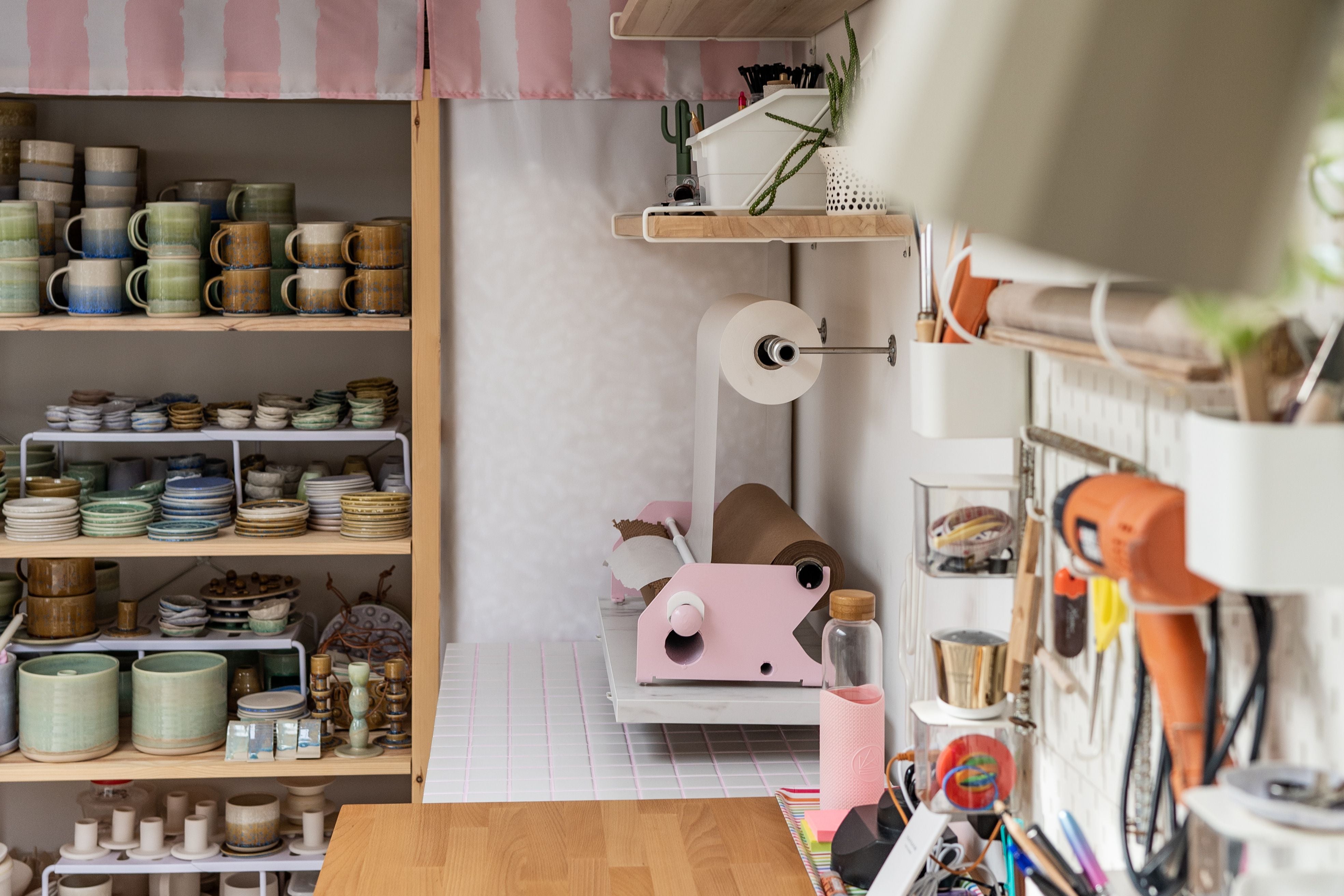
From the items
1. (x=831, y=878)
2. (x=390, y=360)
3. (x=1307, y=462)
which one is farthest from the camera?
(x=390, y=360)

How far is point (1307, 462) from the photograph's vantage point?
518mm

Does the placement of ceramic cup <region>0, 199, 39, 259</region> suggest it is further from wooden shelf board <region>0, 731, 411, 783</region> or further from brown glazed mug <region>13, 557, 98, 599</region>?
wooden shelf board <region>0, 731, 411, 783</region>

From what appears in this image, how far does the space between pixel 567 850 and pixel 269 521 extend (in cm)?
141

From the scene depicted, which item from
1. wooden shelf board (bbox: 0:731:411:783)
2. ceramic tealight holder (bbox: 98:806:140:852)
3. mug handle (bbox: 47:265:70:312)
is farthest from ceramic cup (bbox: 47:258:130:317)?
ceramic tealight holder (bbox: 98:806:140:852)

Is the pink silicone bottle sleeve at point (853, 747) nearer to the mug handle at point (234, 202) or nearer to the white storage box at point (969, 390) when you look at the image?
the white storage box at point (969, 390)

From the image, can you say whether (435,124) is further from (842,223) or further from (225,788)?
(225,788)

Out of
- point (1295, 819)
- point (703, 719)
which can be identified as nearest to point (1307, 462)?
point (1295, 819)

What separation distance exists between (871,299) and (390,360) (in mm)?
1539

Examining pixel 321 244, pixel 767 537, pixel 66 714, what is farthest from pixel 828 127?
pixel 66 714

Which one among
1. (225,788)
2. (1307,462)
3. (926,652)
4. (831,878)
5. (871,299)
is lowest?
(225,788)

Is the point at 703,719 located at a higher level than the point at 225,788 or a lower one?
higher

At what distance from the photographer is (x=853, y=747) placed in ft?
4.46

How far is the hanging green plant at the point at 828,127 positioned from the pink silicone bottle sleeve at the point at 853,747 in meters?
0.59

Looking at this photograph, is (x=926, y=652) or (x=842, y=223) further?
(x=842, y=223)
